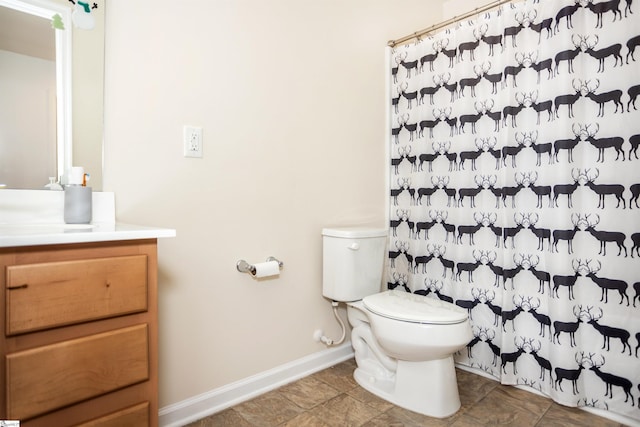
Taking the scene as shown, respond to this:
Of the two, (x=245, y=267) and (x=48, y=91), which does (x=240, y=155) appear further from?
(x=48, y=91)

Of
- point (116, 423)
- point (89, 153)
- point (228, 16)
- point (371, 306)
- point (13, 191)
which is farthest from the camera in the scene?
point (371, 306)

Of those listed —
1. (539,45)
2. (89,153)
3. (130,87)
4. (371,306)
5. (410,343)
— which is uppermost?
(539,45)

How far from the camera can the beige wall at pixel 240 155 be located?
137cm

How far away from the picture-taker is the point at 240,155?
1638 mm

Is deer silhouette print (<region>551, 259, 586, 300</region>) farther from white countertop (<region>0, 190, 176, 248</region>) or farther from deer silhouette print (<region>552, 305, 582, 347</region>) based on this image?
white countertop (<region>0, 190, 176, 248</region>)

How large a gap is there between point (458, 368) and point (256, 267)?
129 centimetres

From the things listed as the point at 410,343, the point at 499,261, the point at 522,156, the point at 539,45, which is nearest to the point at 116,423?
the point at 410,343

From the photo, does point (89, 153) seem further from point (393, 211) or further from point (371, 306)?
point (393, 211)

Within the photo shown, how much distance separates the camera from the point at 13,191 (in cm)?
113


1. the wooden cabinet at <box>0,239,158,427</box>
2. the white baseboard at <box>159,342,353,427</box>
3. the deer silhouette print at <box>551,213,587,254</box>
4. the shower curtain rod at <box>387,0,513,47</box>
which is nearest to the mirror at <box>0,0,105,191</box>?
the wooden cabinet at <box>0,239,158,427</box>

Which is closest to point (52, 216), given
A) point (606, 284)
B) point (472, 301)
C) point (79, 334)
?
point (79, 334)

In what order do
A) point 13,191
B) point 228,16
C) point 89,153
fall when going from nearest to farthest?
point 13,191, point 89,153, point 228,16

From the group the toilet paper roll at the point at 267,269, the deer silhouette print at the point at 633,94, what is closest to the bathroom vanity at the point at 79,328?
the toilet paper roll at the point at 267,269

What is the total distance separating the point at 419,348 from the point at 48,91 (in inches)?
66.8
